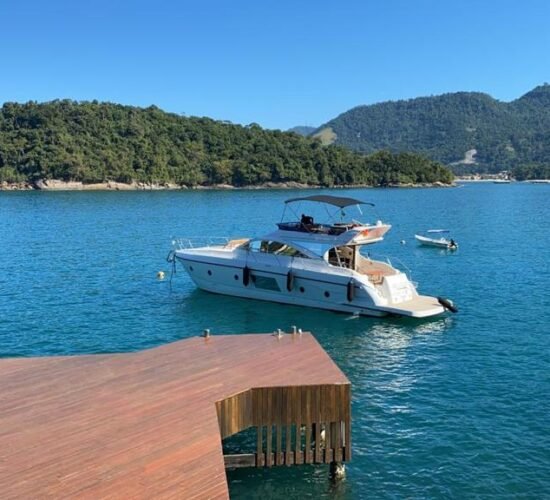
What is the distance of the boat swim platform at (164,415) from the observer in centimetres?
882

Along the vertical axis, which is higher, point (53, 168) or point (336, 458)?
point (53, 168)

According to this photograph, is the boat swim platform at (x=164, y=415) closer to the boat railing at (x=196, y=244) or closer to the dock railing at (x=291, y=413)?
the dock railing at (x=291, y=413)

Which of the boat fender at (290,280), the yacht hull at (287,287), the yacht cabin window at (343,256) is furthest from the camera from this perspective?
the boat fender at (290,280)

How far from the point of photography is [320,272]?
27.9 metres

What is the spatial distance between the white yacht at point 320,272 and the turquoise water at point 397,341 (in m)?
0.73

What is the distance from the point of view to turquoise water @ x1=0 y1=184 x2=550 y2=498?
13086 mm

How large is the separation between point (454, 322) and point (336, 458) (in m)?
15.5

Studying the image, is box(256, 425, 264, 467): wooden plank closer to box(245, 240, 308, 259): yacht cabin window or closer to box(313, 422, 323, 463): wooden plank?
box(313, 422, 323, 463): wooden plank

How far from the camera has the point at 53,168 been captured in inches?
6486

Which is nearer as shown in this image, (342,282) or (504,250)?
(342,282)

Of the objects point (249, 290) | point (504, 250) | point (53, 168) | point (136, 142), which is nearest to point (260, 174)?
point (136, 142)

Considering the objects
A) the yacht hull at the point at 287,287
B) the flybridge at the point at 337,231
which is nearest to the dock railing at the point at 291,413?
the yacht hull at the point at 287,287

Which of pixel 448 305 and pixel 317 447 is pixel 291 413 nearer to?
pixel 317 447

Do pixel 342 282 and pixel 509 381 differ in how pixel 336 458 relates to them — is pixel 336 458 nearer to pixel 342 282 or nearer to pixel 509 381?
pixel 509 381
